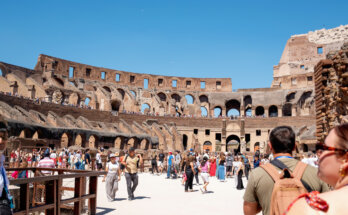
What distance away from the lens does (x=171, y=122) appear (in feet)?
137

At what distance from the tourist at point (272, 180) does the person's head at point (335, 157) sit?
1.03 metres

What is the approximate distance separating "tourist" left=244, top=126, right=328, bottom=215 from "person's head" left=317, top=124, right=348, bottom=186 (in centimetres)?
103

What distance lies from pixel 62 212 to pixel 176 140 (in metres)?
31.7

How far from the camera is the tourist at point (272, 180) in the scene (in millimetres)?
2771

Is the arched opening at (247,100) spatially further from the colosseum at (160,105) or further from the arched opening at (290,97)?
the arched opening at (290,97)

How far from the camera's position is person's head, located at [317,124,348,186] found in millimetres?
1676

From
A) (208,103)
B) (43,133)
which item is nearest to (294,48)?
(208,103)

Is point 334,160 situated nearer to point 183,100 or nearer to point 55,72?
point 55,72

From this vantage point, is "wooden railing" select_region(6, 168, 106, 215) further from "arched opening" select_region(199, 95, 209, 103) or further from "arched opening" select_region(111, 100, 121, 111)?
"arched opening" select_region(199, 95, 209, 103)

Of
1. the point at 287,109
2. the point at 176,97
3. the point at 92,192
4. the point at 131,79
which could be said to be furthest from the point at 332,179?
the point at 176,97

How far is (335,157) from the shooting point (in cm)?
170

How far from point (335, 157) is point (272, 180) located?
113 centimetres

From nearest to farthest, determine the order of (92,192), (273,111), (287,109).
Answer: (92,192)
(287,109)
(273,111)

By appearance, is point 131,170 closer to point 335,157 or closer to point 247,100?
point 335,157
